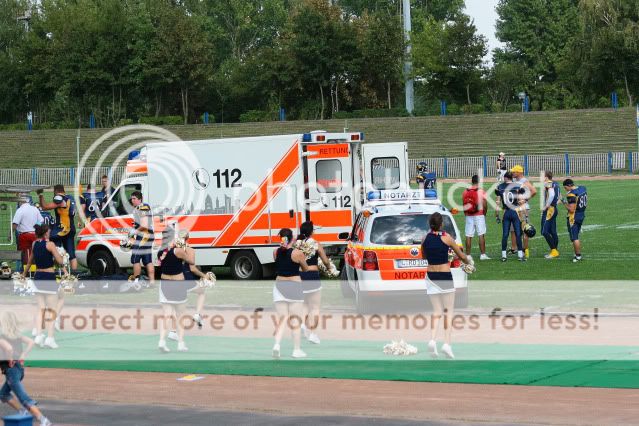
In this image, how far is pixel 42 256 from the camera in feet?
52.2

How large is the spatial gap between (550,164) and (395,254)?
1724 inches

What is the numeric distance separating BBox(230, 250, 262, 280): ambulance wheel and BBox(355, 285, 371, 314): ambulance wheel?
5868 mm

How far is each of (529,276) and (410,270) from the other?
5.03 meters

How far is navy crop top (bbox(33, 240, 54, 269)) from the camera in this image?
52.1 ft

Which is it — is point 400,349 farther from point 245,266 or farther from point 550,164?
point 550,164

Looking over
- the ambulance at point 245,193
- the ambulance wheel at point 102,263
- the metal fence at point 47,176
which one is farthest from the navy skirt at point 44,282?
the metal fence at point 47,176

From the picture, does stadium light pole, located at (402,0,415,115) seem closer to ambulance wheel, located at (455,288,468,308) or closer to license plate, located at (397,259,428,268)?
ambulance wheel, located at (455,288,468,308)

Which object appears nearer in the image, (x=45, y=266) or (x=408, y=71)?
(x=45, y=266)

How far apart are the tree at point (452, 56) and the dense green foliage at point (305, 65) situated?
0.33ft

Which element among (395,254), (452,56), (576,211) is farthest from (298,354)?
(452,56)

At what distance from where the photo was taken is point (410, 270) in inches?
709

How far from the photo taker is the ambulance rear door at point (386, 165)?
996 inches

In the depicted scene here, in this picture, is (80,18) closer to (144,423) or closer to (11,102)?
(11,102)

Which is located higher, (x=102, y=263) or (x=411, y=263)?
(x=411, y=263)
